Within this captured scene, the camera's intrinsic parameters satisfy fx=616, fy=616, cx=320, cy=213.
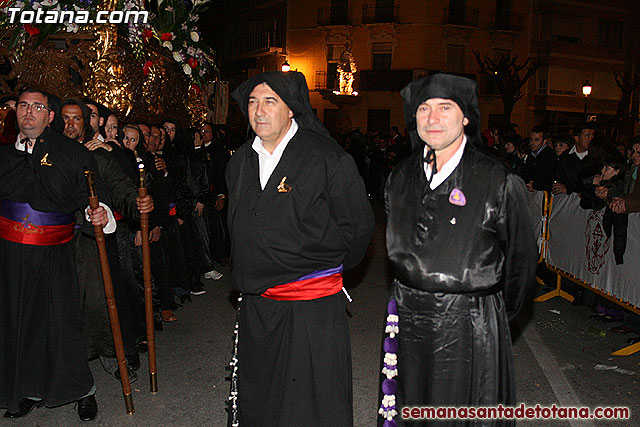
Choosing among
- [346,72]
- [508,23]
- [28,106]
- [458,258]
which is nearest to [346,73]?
[346,72]

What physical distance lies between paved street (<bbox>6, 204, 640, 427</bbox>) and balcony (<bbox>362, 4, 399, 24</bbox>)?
29.4m

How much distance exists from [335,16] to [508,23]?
10044 mm

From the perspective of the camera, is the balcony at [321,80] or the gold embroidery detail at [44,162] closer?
the gold embroidery detail at [44,162]

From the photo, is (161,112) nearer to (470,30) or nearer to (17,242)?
(17,242)

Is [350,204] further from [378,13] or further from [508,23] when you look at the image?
[508,23]

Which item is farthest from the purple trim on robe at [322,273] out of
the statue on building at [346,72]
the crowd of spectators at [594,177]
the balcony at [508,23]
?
the balcony at [508,23]

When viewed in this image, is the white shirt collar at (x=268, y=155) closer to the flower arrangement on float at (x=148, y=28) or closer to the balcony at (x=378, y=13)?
the flower arrangement on float at (x=148, y=28)

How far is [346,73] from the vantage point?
34.2 meters

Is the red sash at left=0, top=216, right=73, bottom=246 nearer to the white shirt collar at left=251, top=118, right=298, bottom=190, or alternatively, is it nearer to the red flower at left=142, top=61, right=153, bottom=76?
the white shirt collar at left=251, top=118, right=298, bottom=190

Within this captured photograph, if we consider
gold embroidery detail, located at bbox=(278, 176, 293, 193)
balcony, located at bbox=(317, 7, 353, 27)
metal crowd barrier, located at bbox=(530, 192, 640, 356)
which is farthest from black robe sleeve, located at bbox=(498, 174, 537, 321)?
balcony, located at bbox=(317, 7, 353, 27)

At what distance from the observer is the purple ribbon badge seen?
10.5ft

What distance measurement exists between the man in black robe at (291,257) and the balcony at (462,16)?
33.1m

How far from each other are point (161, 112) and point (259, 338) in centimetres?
607

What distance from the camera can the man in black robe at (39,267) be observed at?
4.48m
